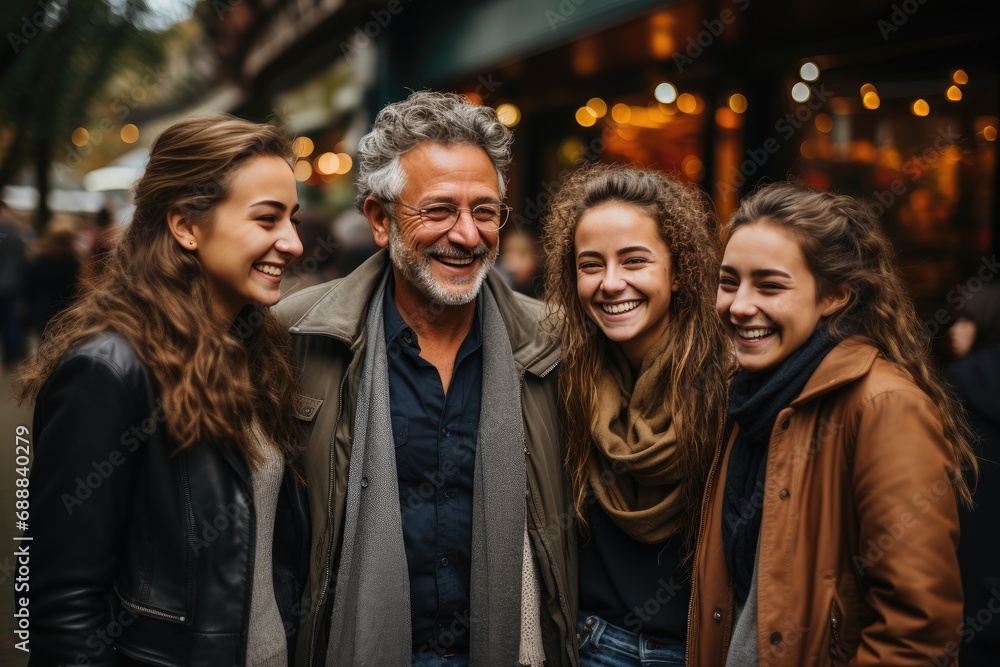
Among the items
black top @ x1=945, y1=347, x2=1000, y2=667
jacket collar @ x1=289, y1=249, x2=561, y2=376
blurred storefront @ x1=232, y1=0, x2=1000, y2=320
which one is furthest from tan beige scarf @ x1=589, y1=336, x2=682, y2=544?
blurred storefront @ x1=232, y1=0, x2=1000, y2=320

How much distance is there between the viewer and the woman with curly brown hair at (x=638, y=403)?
8.27ft

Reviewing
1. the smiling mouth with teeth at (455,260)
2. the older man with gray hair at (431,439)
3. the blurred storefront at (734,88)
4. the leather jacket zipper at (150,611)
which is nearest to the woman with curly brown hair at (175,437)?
the leather jacket zipper at (150,611)

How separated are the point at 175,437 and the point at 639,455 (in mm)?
1276

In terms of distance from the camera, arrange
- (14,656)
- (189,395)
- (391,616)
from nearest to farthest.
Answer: (189,395), (391,616), (14,656)

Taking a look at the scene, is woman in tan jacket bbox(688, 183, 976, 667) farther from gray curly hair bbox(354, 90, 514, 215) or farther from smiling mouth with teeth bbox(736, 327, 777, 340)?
gray curly hair bbox(354, 90, 514, 215)

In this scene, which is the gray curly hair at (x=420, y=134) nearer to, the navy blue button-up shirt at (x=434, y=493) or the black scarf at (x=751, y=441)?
the navy blue button-up shirt at (x=434, y=493)

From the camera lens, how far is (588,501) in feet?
8.77

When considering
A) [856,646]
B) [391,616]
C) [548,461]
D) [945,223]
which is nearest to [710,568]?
[856,646]

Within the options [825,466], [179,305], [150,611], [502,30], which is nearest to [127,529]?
[150,611]

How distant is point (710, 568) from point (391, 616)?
3.12ft

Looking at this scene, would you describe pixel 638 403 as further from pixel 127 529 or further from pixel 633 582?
pixel 127 529

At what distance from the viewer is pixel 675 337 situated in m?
2.67

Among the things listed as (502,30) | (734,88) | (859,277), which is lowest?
(859,277)

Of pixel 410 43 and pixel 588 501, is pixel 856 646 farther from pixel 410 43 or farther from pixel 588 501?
pixel 410 43
